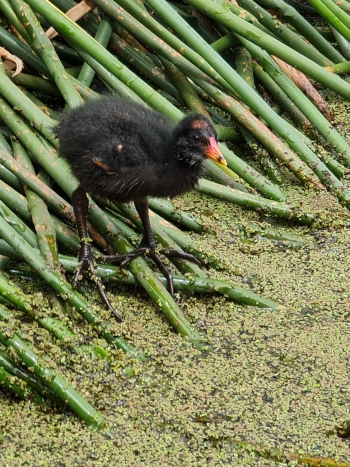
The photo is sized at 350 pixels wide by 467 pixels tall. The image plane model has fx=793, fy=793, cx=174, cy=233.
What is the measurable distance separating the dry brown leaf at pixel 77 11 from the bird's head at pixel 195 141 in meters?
1.24

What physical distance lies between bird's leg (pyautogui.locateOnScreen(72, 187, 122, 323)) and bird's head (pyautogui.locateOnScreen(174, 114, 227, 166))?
443 mm

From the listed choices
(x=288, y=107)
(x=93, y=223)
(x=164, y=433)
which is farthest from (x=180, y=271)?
(x=288, y=107)

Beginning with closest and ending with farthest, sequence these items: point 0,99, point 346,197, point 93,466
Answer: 1. point 93,466
2. point 0,99
3. point 346,197

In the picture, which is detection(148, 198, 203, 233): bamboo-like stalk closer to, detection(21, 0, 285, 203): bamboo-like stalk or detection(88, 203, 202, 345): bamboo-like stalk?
detection(88, 203, 202, 345): bamboo-like stalk

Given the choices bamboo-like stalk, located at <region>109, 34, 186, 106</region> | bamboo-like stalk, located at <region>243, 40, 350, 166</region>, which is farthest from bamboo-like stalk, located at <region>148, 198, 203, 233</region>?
bamboo-like stalk, located at <region>243, 40, 350, 166</region>

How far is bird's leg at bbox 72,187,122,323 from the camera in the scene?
321 centimetres

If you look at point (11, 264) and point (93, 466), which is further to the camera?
point (11, 264)

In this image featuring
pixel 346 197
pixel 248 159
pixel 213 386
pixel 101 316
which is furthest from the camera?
pixel 248 159

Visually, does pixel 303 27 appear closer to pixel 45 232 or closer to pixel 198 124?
pixel 198 124

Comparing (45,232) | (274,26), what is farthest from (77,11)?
(45,232)

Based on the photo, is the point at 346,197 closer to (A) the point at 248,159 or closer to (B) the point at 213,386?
(A) the point at 248,159

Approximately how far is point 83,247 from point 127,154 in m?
0.44

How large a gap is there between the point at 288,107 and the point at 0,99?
1.68m

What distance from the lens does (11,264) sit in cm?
338
